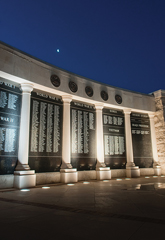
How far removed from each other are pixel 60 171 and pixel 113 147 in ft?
22.7

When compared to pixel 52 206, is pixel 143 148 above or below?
above

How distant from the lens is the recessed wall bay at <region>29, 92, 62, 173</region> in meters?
15.5

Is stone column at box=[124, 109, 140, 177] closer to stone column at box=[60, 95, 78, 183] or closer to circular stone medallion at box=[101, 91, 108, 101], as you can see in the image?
circular stone medallion at box=[101, 91, 108, 101]

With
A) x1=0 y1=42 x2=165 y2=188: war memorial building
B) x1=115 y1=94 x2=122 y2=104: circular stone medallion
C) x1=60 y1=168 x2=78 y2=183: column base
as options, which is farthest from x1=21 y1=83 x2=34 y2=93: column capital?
x1=115 y1=94 x2=122 y2=104: circular stone medallion

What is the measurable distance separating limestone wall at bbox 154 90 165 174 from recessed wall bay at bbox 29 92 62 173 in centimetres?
1308

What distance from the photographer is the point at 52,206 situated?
7.56 meters

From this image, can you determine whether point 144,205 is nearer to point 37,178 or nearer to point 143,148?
point 37,178

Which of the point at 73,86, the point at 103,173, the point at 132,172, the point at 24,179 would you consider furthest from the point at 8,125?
the point at 132,172

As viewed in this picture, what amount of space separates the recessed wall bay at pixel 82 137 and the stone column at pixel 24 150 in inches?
185

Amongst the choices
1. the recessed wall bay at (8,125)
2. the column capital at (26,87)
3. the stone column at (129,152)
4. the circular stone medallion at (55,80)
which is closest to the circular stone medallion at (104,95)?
the stone column at (129,152)

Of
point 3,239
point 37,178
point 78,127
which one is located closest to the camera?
point 3,239

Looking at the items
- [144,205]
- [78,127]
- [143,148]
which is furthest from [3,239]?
[143,148]

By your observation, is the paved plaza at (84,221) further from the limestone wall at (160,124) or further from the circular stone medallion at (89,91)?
the limestone wall at (160,124)

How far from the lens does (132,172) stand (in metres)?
20.7
